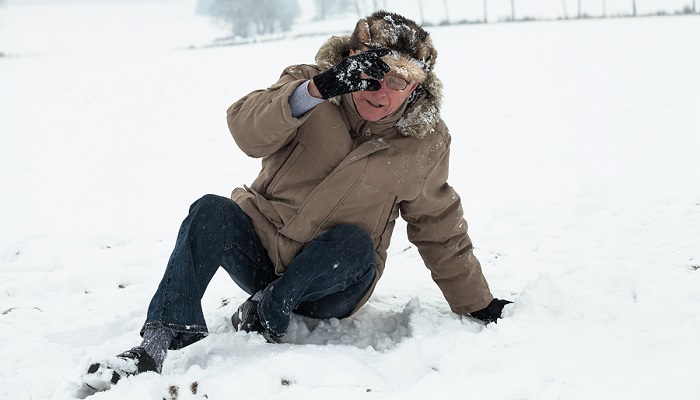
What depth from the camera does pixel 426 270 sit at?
120 inches

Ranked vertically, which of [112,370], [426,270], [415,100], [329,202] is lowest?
[426,270]

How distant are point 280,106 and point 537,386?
112 cm

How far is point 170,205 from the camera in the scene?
193 inches

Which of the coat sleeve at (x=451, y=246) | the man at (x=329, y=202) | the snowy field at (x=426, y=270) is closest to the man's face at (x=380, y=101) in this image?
the man at (x=329, y=202)

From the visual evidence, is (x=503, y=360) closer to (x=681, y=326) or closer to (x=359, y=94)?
(x=681, y=326)

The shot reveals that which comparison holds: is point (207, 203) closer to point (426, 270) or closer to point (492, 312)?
point (492, 312)

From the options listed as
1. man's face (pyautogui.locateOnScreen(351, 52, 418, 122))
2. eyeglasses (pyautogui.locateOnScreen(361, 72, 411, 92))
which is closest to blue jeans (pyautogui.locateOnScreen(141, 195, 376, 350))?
man's face (pyautogui.locateOnScreen(351, 52, 418, 122))

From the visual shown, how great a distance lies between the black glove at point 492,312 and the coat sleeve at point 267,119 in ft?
3.29

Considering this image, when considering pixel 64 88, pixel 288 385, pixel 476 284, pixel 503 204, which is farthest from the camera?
pixel 64 88

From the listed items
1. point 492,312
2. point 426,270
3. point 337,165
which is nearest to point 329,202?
point 337,165

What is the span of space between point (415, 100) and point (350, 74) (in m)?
0.40

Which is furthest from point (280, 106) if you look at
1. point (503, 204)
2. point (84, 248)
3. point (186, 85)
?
point (186, 85)

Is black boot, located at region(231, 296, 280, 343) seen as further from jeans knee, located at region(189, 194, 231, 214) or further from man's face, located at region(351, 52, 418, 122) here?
man's face, located at region(351, 52, 418, 122)

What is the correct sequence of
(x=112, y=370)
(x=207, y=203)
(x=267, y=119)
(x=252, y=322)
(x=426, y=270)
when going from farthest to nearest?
(x=426, y=270) < (x=252, y=322) < (x=207, y=203) < (x=267, y=119) < (x=112, y=370)
